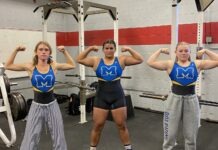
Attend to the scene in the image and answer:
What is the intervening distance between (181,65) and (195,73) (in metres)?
0.17

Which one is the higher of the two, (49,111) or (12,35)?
(12,35)

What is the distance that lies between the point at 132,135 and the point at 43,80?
1960 mm

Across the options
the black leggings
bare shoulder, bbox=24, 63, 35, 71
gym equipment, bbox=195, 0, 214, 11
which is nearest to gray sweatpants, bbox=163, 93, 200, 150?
the black leggings

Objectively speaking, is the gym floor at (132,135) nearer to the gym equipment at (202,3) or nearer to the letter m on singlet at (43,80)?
the letter m on singlet at (43,80)

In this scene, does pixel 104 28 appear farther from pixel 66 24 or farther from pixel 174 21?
pixel 174 21

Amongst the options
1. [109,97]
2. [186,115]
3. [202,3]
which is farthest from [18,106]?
[202,3]

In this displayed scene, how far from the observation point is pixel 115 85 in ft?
9.44

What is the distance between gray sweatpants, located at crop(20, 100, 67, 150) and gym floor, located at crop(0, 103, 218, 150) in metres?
0.91

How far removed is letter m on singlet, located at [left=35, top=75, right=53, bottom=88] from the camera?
2621 millimetres

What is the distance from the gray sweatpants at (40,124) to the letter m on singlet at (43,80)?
0.67 feet

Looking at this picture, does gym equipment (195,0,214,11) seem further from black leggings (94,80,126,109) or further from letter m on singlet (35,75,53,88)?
letter m on singlet (35,75,53,88)

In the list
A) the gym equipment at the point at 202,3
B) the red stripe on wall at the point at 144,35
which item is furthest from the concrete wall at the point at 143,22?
the gym equipment at the point at 202,3

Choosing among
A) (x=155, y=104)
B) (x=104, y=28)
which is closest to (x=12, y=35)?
(x=104, y=28)

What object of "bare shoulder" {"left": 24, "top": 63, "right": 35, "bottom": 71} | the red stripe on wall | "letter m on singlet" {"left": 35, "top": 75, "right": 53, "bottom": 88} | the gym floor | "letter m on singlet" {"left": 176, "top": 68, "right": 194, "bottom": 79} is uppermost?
the red stripe on wall
